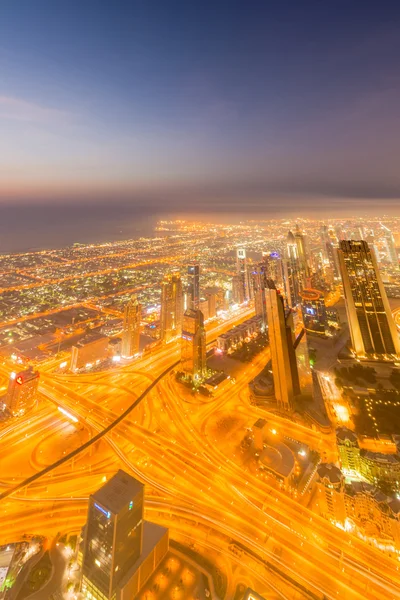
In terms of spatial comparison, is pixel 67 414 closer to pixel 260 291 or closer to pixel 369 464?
pixel 369 464

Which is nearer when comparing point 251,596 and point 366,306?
point 251,596

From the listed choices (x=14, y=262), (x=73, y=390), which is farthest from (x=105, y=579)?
(x=14, y=262)

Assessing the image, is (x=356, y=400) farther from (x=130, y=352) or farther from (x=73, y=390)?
(x=73, y=390)

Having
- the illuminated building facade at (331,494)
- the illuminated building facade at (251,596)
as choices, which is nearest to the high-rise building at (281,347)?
the illuminated building facade at (331,494)

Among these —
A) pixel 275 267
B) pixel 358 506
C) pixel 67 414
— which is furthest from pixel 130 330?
pixel 275 267

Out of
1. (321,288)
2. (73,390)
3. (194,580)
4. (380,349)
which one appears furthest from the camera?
(321,288)

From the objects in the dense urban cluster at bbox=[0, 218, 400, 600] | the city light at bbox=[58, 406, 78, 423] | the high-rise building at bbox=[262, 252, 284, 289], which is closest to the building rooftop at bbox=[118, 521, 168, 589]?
the dense urban cluster at bbox=[0, 218, 400, 600]
